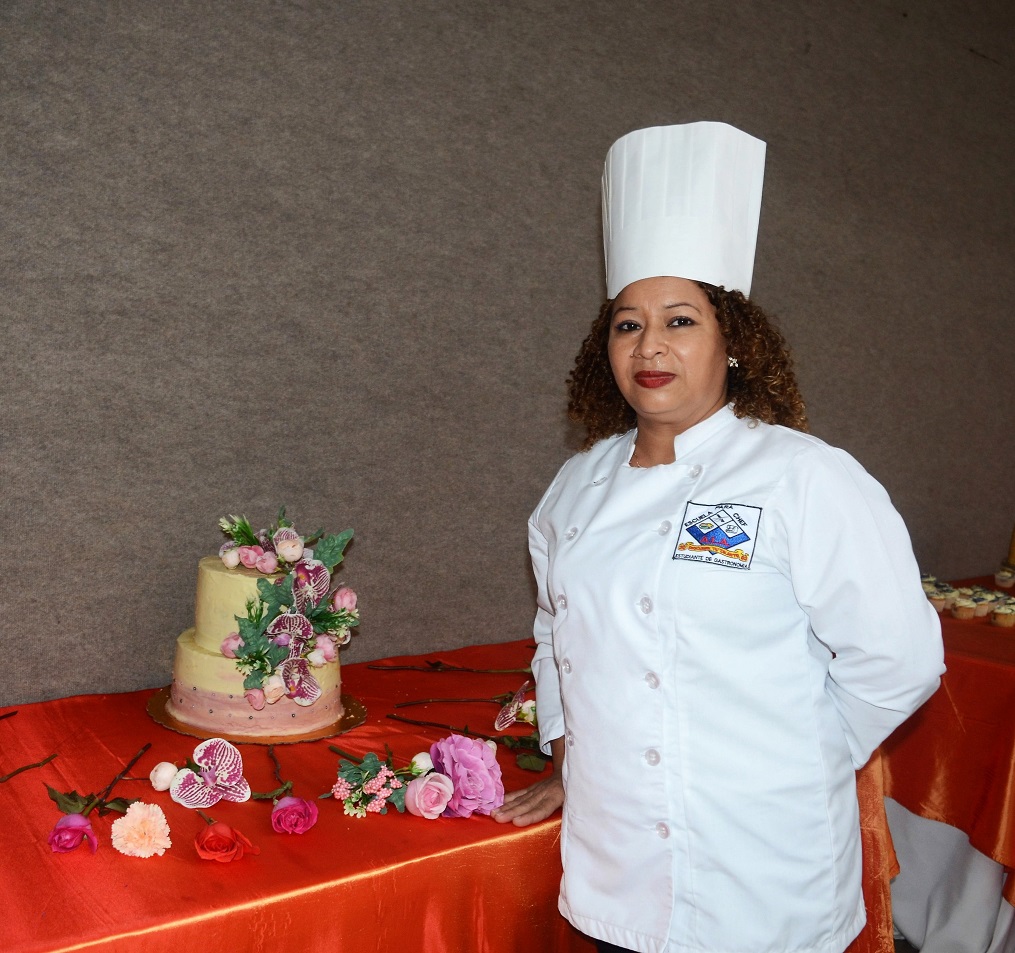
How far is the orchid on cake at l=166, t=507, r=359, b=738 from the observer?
4.56 feet

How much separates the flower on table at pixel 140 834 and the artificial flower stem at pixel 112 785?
0.27ft

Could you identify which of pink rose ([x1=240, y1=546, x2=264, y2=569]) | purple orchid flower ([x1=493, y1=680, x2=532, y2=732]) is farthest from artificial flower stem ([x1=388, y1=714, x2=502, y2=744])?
pink rose ([x1=240, y1=546, x2=264, y2=569])

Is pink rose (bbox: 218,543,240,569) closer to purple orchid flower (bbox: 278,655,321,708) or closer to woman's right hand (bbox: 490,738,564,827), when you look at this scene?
purple orchid flower (bbox: 278,655,321,708)

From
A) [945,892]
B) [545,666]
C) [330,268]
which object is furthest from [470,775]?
[945,892]

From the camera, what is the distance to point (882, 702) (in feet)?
3.39

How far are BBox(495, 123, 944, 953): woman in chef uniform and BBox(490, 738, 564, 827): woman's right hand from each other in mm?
15

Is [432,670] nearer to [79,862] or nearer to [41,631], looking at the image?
[41,631]

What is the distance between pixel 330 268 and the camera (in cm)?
179

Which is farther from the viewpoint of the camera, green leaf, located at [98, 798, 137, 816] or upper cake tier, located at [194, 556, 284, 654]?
upper cake tier, located at [194, 556, 284, 654]

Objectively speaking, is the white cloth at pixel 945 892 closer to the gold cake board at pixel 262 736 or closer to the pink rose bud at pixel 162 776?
the gold cake board at pixel 262 736

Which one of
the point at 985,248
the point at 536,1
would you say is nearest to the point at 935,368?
the point at 985,248

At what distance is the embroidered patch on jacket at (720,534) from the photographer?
102 cm

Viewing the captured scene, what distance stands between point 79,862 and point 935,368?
286 cm

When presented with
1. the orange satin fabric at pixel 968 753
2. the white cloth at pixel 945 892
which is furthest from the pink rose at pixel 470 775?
the white cloth at pixel 945 892
